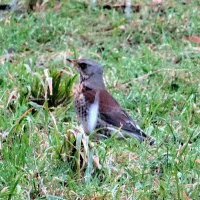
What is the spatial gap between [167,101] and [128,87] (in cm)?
66

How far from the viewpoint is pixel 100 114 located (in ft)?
20.5

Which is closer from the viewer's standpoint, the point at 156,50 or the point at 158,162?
the point at 158,162

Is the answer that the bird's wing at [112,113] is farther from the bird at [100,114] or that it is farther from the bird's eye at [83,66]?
the bird's eye at [83,66]

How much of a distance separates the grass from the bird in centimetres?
15

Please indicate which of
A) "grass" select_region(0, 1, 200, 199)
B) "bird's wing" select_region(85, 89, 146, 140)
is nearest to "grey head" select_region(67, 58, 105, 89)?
"bird's wing" select_region(85, 89, 146, 140)

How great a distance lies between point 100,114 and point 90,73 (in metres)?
0.45

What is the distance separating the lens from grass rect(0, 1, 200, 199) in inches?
194

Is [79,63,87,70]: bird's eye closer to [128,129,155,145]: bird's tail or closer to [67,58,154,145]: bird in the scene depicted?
[67,58,154,145]: bird

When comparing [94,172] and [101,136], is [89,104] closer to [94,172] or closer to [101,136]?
[101,136]

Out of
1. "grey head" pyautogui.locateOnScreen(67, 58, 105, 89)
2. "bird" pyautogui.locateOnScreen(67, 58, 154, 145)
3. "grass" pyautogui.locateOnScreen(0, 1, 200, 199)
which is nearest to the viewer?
"grass" pyautogui.locateOnScreen(0, 1, 200, 199)

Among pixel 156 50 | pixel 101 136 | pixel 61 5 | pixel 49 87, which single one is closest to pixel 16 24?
pixel 61 5

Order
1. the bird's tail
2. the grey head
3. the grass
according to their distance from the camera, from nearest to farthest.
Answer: the grass → the bird's tail → the grey head

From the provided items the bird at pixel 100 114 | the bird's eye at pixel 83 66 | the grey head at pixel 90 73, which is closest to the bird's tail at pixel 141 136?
the bird at pixel 100 114

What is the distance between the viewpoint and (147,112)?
21.8 feet
